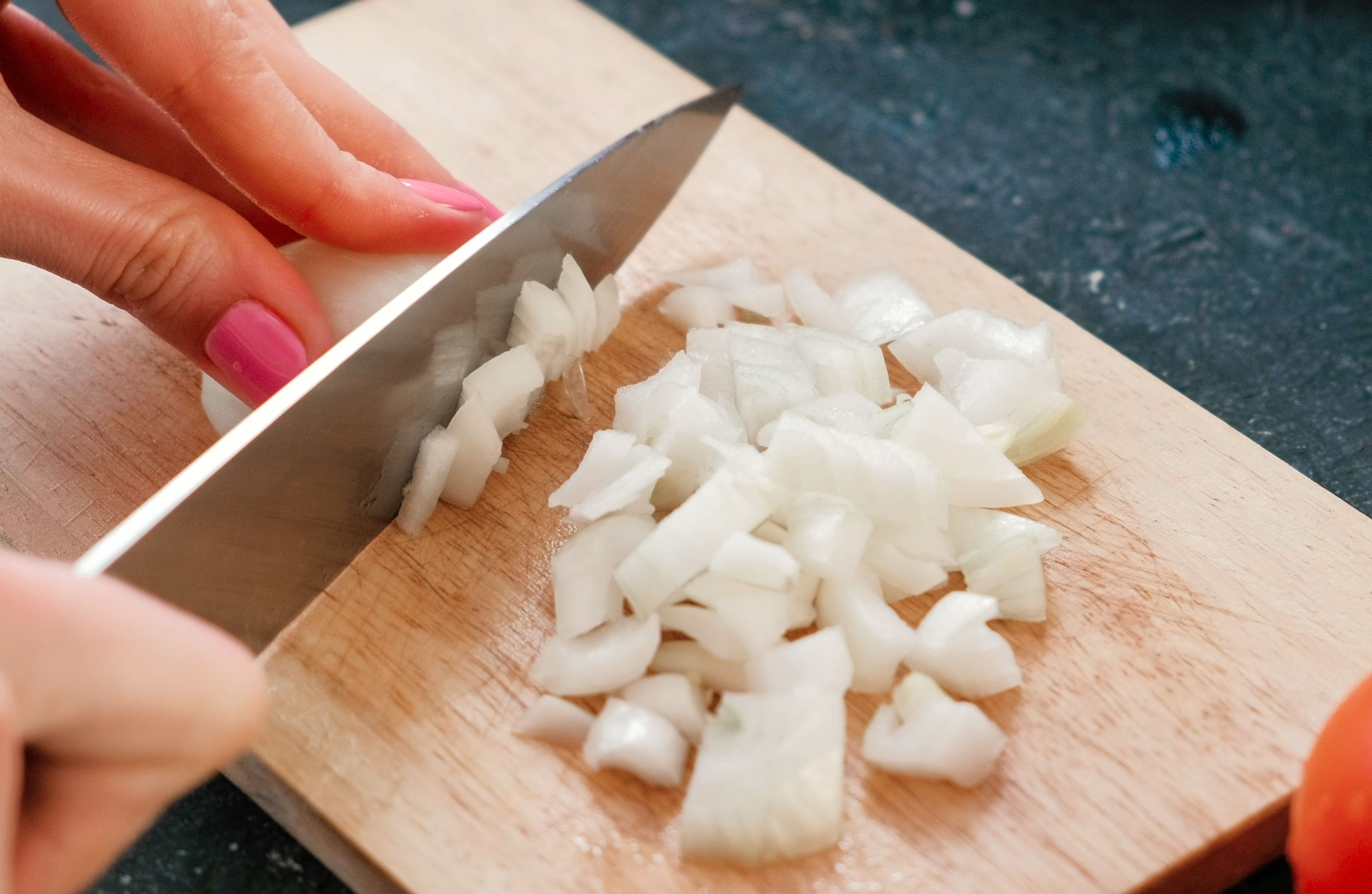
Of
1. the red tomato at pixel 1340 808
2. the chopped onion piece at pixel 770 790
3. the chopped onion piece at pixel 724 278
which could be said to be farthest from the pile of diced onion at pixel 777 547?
the red tomato at pixel 1340 808

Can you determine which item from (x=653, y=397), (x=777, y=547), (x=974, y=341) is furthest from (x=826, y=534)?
(x=974, y=341)

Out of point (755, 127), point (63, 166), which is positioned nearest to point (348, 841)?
point (63, 166)

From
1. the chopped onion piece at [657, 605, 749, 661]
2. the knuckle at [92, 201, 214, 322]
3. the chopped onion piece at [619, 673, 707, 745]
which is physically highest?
the knuckle at [92, 201, 214, 322]

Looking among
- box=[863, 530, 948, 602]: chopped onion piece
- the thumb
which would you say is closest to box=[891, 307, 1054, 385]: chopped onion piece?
box=[863, 530, 948, 602]: chopped onion piece

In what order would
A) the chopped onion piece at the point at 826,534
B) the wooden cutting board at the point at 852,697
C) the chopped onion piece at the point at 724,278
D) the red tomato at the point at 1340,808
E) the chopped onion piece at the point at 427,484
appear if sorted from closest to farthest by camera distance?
the red tomato at the point at 1340,808 < the wooden cutting board at the point at 852,697 < the chopped onion piece at the point at 826,534 < the chopped onion piece at the point at 427,484 < the chopped onion piece at the point at 724,278

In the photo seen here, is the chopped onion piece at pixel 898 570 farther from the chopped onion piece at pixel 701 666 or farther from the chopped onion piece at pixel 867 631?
the chopped onion piece at pixel 701 666

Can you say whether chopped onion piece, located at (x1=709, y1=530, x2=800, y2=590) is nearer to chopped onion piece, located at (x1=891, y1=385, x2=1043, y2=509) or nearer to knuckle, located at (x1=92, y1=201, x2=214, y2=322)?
chopped onion piece, located at (x1=891, y1=385, x2=1043, y2=509)

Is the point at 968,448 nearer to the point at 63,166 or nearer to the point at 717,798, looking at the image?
the point at 717,798
